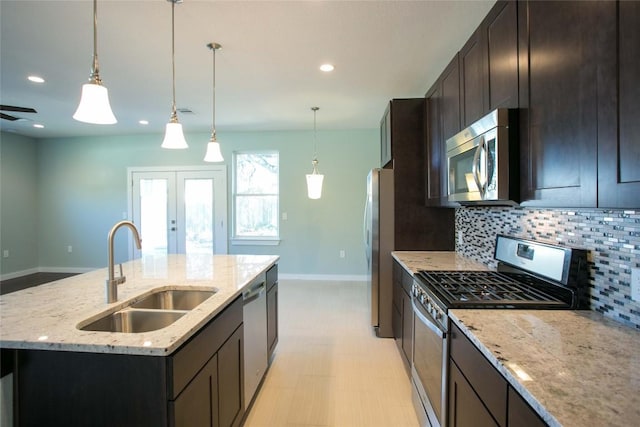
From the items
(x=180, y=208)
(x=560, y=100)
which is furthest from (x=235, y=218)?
(x=560, y=100)

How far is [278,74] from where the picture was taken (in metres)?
2.96

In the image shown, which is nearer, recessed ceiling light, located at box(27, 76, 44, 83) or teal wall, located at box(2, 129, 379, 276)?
recessed ceiling light, located at box(27, 76, 44, 83)

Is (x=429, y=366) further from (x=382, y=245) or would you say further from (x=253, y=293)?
(x=382, y=245)

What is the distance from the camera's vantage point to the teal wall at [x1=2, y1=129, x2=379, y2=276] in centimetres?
527

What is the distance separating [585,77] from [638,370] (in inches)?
34.8

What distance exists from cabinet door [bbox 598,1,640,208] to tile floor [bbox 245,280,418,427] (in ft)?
5.57

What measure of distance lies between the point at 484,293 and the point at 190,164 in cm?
527

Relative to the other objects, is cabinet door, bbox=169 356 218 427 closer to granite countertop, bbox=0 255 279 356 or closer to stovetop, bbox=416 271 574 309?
granite countertop, bbox=0 255 279 356

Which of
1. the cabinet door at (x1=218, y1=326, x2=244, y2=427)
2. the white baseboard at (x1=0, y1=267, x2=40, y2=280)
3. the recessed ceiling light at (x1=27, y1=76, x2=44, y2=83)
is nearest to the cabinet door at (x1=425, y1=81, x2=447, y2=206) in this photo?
the cabinet door at (x1=218, y1=326, x2=244, y2=427)

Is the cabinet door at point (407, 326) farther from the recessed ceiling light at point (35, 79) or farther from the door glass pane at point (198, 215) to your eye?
the recessed ceiling light at point (35, 79)

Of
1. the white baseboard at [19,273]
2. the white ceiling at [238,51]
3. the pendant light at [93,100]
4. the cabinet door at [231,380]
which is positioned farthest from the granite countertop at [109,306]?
the white baseboard at [19,273]

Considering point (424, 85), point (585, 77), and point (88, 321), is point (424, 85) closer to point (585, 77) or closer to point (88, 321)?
point (585, 77)

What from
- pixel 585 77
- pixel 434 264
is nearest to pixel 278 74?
pixel 434 264

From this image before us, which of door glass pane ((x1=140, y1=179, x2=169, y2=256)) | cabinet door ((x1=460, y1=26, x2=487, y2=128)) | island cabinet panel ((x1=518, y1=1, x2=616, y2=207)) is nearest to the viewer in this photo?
island cabinet panel ((x1=518, y1=1, x2=616, y2=207))
